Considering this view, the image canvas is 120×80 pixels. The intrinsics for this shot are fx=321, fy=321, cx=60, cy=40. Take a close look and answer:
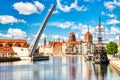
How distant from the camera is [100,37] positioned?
82.0 meters

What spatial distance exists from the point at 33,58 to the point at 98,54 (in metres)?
30.9

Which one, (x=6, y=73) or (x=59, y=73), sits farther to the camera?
(x=6, y=73)

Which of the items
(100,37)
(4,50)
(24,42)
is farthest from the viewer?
(24,42)

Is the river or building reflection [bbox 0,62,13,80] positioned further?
building reflection [bbox 0,62,13,80]

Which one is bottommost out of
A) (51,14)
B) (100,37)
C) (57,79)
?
(57,79)

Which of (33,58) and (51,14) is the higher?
(51,14)

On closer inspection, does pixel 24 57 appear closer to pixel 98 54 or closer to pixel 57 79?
pixel 98 54

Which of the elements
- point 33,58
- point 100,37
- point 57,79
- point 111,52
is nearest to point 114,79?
point 57,79

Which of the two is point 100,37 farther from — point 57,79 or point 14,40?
point 14,40

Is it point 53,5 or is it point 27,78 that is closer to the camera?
point 27,78

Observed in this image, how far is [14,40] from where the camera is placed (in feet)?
540

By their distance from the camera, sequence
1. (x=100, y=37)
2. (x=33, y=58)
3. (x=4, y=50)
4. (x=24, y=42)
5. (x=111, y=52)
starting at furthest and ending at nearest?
(x=24, y=42) → (x=4, y=50) → (x=111, y=52) → (x=33, y=58) → (x=100, y=37)

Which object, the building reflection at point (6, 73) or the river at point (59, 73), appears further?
the building reflection at point (6, 73)

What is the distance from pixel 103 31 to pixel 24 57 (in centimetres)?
2720
